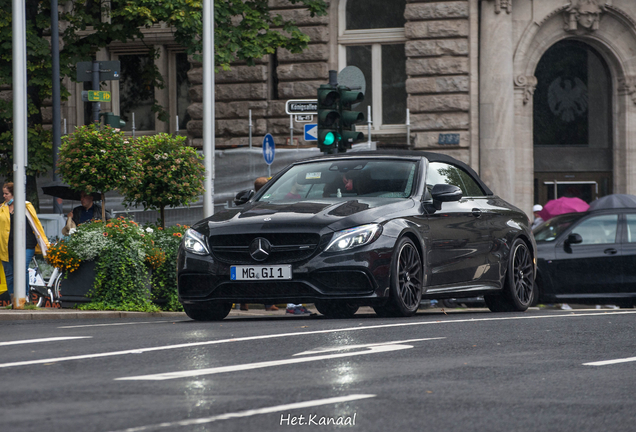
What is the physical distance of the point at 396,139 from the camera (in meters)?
25.7

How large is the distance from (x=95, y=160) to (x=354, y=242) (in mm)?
5280

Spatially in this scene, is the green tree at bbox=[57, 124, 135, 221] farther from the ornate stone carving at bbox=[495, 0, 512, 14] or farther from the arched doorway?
the arched doorway

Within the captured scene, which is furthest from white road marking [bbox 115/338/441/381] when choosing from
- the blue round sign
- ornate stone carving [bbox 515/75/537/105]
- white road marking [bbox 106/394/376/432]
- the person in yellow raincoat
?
ornate stone carving [bbox 515/75/537/105]

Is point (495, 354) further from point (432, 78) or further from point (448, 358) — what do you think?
point (432, 78)

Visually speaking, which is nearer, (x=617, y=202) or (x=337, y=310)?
(x=337, y=310)

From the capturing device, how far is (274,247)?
30.0 ft

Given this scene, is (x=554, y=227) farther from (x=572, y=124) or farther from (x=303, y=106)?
(x=572, y=124)

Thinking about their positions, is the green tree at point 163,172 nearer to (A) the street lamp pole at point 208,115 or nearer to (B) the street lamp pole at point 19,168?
(A) the street lamp pole at point 208,115

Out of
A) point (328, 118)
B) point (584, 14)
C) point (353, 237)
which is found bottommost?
point (353, 237)

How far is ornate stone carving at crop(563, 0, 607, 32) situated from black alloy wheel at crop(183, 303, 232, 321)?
58.2ft

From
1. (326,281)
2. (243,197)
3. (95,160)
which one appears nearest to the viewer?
(326,281)

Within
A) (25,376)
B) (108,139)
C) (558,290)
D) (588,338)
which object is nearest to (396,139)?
(558,290)

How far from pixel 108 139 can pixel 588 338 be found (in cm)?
743

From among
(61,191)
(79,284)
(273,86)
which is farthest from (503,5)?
(79,284)
